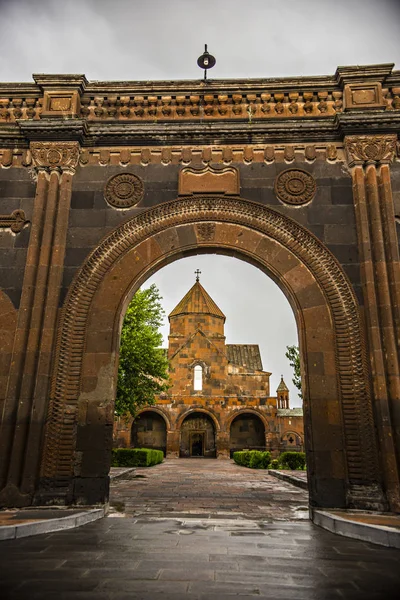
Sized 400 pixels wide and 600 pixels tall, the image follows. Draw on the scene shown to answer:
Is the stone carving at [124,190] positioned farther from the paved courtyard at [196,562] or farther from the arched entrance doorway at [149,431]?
the arched entrance doorway at [149,431]

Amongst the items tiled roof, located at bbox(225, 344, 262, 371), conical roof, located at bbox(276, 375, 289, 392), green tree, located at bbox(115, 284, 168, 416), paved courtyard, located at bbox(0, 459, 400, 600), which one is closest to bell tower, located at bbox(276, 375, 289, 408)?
conical roof, located at bbox(276, 375, 289, 392)

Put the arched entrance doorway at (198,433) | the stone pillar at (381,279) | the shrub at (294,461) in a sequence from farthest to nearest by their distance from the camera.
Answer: the arched entrance doorway at (198,433) → the shrub at (294,461) → the stone pillar at (381,279)

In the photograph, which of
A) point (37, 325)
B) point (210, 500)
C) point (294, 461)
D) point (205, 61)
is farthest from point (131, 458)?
point (205, 61)

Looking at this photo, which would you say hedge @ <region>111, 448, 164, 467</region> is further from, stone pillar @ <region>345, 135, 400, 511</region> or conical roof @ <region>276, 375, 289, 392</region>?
conical roof @ <region>276, 375, 289, 392</region>

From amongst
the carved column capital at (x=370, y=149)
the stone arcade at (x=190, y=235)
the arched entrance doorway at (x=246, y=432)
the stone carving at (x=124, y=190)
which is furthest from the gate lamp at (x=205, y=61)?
the arched entrance doorway at (x=246, y=432)

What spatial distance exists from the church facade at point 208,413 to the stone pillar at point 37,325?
22169 mm

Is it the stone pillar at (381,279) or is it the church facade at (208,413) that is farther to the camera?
the church facade at (208,413)

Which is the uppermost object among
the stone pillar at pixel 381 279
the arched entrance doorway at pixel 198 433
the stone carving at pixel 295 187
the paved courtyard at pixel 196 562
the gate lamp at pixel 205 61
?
the gate lamp at pixel 205 61

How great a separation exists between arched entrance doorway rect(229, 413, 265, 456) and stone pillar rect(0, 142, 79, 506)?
81.7ft

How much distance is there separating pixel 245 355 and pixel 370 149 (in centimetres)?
3083

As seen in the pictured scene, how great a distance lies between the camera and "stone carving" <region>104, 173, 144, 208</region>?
8422mm

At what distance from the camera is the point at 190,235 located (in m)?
8.26

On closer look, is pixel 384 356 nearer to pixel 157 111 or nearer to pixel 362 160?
pixel 362 160

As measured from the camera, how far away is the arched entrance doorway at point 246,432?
30.6 m
